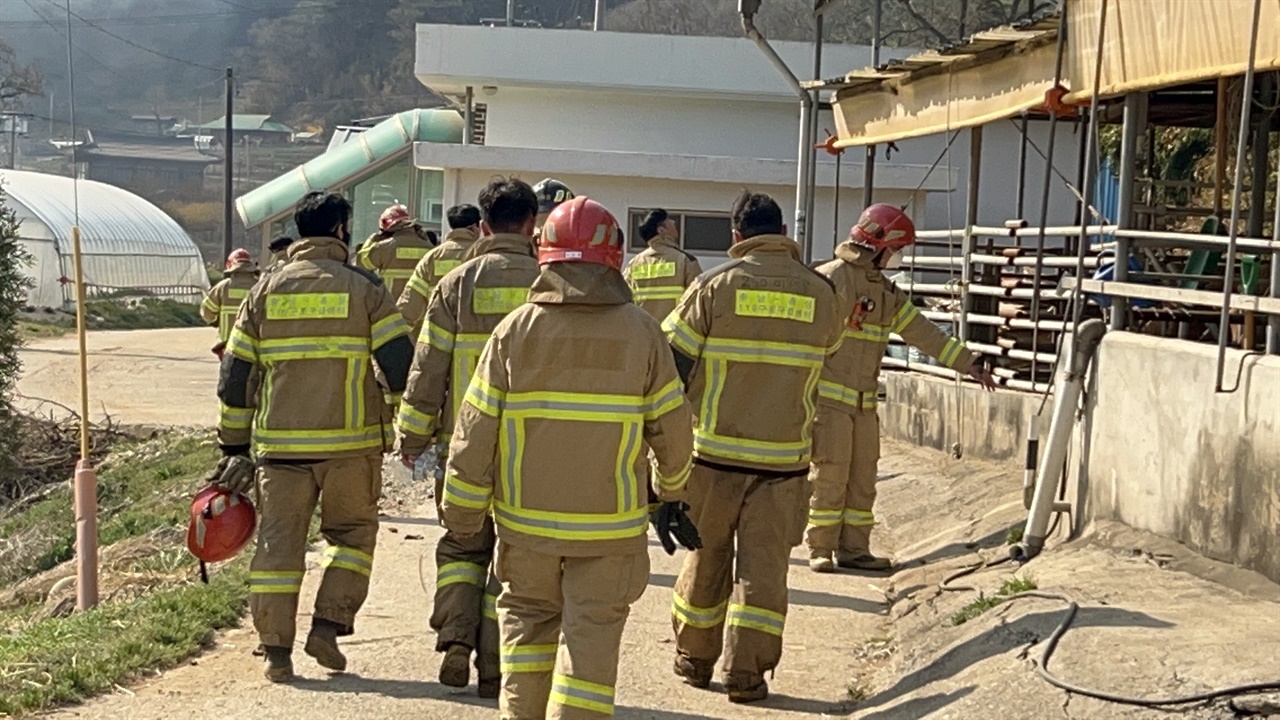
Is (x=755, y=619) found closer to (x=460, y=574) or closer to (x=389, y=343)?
(x=460, y=574)

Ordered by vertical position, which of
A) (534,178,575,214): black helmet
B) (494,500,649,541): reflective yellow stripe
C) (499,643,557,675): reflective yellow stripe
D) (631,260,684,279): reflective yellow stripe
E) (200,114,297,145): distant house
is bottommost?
(499,643,557,675): reflective yellow stripe

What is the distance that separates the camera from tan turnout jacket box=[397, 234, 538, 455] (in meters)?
7.25

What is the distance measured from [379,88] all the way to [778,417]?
98.5 metres

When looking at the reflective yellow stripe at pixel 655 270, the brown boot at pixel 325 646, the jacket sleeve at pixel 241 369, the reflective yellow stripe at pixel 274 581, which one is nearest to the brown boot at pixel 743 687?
the brown boot at pixel 325 646

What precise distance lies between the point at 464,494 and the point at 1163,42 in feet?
17.8

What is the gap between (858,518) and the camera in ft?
34.5

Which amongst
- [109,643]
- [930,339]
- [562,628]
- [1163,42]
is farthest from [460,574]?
[1163,42]

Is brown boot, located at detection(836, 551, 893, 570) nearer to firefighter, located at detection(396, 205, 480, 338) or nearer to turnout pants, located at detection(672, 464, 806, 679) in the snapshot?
firefighter, located at detection(396, 205, 480, 338)

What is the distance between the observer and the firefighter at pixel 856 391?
997cm

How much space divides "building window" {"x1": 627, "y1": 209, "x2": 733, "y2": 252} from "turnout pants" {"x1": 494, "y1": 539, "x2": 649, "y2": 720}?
2081 cm

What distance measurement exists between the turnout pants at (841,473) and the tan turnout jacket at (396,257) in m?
4.44

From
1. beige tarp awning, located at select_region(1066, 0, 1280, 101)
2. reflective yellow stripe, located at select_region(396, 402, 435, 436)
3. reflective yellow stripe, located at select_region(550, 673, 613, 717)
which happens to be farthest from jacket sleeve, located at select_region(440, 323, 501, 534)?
beige tarp awning, located at select_region(1066, 0, 1280, 101)

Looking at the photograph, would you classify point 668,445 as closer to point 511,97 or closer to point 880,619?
point 880,619

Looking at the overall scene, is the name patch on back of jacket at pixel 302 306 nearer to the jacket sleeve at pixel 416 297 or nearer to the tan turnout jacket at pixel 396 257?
the jacket sleeve at pixel 416 297
